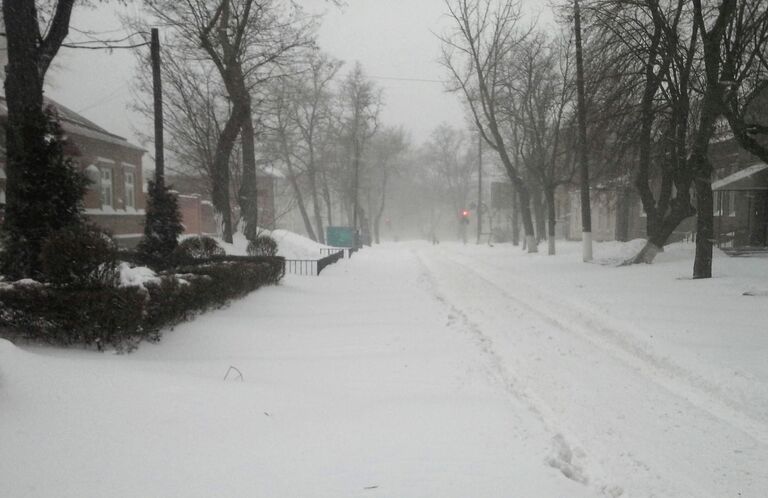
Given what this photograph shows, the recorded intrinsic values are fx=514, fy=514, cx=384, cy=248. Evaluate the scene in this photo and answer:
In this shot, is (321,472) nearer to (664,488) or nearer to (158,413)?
(158,413)

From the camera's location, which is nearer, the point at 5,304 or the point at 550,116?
the point at 5,304

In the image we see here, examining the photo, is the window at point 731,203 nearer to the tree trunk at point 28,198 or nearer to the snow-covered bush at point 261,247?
the snow-covered bush at point 261,247

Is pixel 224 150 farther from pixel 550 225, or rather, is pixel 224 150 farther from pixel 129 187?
pixel 550 225

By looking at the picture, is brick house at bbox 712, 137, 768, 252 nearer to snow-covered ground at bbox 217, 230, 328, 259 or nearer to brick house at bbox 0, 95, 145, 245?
snow-covered ground at bbox 217, 230, 328, 259

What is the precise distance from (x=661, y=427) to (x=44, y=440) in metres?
4.90

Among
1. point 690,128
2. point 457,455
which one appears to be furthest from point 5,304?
point 690,128

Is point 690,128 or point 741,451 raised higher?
point 690,128

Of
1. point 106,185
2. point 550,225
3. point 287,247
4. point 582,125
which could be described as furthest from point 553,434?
point 106,185

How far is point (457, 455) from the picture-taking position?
12.9 feet

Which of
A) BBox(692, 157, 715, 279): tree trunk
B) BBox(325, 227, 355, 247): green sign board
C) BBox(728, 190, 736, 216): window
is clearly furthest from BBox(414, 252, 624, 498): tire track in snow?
BBox(325, 227, 355, 247): green sign board

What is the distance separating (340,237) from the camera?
34031mm

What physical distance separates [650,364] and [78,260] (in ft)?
23.1

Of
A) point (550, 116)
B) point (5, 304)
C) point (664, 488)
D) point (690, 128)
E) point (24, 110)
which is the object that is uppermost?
point (550, 116)

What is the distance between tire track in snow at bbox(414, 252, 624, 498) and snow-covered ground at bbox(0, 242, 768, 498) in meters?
0.02
